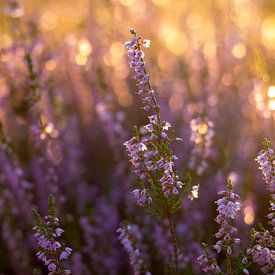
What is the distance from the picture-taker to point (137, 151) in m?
3.40

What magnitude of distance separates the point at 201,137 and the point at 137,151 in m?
1.48

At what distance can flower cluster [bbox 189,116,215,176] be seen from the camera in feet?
15.3

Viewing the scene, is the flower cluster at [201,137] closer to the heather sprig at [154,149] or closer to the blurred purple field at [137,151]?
the blurred purple field at [137,151]

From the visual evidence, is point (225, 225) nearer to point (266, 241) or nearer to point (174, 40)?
point (266, 241)

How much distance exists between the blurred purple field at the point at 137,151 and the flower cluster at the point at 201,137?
0.04 feet

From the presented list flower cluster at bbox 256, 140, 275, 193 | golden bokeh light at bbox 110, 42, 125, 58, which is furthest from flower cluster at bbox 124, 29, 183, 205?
golden bokeh light at bbox 110, 42, 125, 58

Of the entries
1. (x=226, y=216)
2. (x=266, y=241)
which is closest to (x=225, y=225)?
(x=226, y=216)

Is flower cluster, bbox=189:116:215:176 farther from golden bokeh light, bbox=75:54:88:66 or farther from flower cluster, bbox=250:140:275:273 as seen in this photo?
golden bokeh light, bbox=75:54:88:66

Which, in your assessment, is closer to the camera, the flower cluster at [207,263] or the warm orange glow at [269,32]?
the flower cluster at [207,263]

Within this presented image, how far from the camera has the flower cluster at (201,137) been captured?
4.67 metres

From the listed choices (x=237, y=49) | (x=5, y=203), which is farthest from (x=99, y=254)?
(x=237, y=49)

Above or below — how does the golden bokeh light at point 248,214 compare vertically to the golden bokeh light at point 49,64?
below

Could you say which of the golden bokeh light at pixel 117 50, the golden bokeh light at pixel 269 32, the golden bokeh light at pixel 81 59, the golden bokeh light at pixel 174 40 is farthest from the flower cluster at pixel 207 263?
the golden bokeh light at pixel 174 40

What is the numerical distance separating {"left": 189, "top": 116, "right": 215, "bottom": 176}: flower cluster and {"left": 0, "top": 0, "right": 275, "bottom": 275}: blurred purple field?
0.01 m
